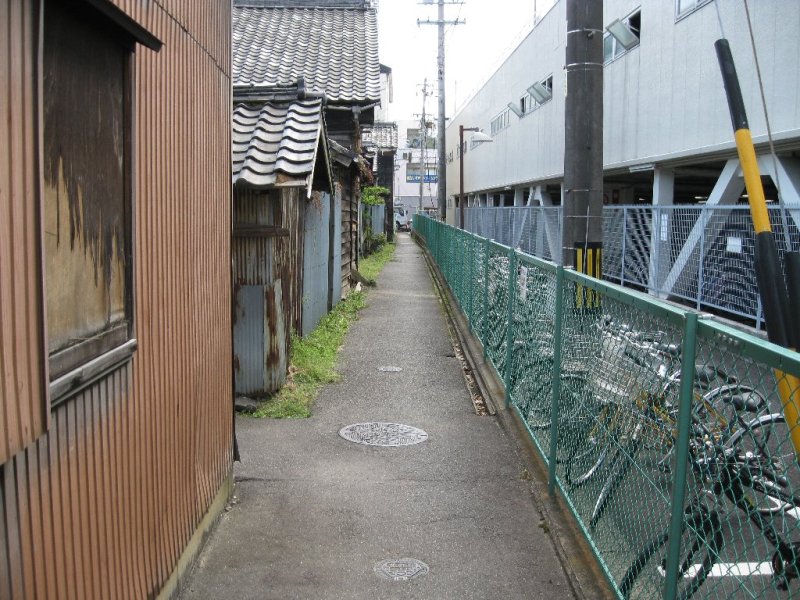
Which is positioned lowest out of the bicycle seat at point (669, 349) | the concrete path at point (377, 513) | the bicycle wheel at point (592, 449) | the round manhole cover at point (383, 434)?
the concrete path at point (377, 513)

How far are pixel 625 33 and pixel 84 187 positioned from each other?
43.1ft

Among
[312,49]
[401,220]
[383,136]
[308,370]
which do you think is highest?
[383,136]

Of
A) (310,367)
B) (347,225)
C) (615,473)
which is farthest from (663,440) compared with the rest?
(347,225)

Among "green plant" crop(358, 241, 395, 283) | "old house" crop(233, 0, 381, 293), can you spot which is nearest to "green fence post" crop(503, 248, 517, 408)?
"old house" crop(233, 0, 381, 293)

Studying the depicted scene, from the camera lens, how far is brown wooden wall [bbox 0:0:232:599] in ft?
6.65

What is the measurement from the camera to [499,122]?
29.1 metres

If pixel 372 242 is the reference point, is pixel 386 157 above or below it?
above

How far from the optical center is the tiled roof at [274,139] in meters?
6.53

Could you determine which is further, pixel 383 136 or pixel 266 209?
pixel 383 136

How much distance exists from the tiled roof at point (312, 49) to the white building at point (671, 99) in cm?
488

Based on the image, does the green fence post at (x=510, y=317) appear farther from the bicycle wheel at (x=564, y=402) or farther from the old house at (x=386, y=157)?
the old house at (x=386, y=157)

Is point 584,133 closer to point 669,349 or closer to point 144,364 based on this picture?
point 669,349

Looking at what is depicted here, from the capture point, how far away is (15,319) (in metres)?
2.00

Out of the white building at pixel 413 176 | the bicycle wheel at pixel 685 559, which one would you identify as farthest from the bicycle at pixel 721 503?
the white building at pixel 413 176
